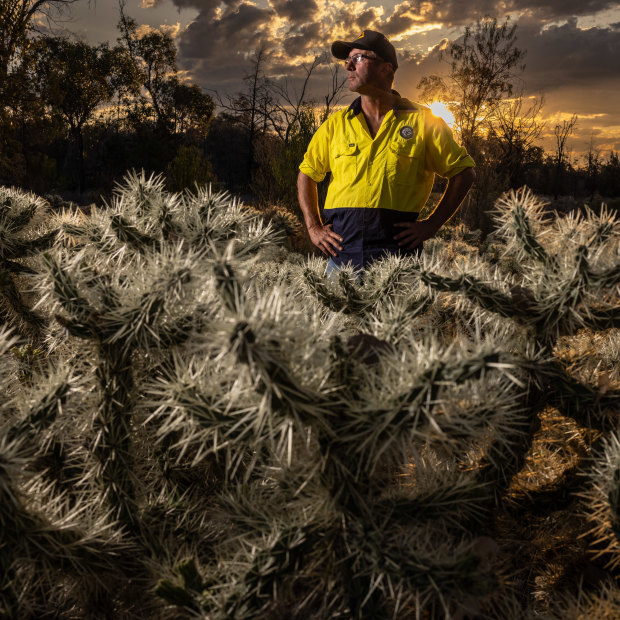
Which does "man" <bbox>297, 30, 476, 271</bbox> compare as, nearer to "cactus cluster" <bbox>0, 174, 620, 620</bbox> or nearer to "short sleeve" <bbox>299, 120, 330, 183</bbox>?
"short sleeve" <bbox>299, 120, 330, 183</bbox>

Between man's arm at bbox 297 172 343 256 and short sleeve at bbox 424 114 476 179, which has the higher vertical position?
short sleeve at bbox 424 114 476 179

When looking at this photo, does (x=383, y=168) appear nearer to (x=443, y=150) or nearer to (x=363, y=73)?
(x=443, y=150)

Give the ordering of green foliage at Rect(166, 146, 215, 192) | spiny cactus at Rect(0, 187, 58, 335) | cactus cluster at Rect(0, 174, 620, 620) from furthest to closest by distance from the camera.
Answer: green foliage at Rect(166, 146, 215, 192) < spiny cactus at Rect(0, 187, 58, 335) < cactus cluster at Rect(0, 174, 620, 620)

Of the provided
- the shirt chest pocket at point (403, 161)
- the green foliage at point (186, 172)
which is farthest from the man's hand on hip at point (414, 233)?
the green foliage at point (186, 172)

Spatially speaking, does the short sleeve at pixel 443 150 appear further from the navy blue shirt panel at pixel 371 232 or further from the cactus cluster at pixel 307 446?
the cactus cluster at pixel 307 446

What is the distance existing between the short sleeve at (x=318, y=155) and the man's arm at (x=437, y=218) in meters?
0.91

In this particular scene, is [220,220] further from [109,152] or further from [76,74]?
→ [109,152]

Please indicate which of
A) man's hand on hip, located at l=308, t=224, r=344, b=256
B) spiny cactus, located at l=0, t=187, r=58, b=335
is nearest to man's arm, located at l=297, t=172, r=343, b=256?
man's hand on hip, located at l=308, t=224, r=344, b=256

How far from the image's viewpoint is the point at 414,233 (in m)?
3.05

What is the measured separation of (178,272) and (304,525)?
0.42m

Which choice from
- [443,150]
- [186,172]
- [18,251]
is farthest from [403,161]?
[186,172]

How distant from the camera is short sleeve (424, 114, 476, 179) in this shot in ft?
10.4

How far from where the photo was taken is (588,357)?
3.67ft

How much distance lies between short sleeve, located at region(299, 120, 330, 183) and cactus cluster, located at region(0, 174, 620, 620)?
8.61 ft
